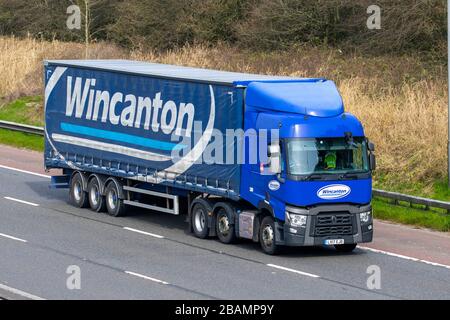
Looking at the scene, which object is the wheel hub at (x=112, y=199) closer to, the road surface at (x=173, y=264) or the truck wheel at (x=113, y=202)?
the truck wheel at (x=113, y=202)

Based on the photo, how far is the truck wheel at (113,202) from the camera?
24844mm

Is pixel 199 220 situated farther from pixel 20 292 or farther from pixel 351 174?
pixel 20 292

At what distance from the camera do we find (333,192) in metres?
20.4

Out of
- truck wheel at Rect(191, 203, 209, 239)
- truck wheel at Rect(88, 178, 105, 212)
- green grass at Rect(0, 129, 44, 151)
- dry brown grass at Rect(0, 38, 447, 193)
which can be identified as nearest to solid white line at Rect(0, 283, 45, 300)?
truck wheel at Rect(191, 203, 209, 239)

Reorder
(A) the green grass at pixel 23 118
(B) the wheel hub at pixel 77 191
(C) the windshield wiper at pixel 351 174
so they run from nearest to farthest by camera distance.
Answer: (C) the windshield wiper at pixel 351 174, (B) the wheel hub at pixel 77 191, (A) the green grass at pixel 23 118

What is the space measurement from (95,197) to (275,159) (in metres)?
6.73

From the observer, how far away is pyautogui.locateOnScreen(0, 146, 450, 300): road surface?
1747 centimetres

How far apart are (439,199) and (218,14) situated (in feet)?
81.5

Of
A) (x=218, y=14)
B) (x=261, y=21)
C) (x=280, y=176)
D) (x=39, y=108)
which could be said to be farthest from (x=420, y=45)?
(x=280, y=176)

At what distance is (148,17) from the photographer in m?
50.9

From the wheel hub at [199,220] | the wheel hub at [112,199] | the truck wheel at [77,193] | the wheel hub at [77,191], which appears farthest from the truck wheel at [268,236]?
the wheel hub at [77,191]

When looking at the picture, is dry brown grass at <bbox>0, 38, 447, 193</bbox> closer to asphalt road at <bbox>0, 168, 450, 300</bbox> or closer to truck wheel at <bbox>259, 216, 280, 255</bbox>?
asphalt road at <bbox>0, 168, 450, 300</bbox>

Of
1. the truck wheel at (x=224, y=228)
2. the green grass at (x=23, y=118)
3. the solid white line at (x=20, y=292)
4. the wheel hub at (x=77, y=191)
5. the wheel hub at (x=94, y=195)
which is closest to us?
the solid white line at (x=20, y=292)

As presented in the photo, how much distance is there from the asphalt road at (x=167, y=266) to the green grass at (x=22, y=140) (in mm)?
10943
